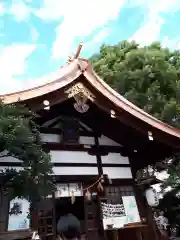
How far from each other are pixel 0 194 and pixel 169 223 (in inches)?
215

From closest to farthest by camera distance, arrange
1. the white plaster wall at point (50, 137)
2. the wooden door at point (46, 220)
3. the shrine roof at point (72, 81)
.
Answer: the shrine roof at point (72, 81), the wooden door at point (46, 220), the white plaster wall at point (50, 137)

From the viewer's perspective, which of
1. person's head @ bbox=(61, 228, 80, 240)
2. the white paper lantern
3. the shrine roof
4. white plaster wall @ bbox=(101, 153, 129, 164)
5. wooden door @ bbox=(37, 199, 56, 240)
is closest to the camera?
person's head @ bbox=(61, 228, 80, 240)

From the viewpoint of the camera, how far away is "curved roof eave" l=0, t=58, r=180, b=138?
647cm

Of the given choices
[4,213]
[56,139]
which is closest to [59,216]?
[4,213]

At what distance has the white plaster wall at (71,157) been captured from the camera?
26.4 feet

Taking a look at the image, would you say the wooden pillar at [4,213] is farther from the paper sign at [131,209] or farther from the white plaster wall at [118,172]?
the paper sign at [131,209]

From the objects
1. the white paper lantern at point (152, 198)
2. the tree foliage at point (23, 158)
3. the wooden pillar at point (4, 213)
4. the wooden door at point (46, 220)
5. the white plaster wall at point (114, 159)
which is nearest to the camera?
the tree foliage at point (23, 158)

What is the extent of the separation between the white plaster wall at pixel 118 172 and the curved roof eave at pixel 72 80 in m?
2.02

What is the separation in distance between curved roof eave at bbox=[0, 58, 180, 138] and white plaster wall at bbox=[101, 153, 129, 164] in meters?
1.86

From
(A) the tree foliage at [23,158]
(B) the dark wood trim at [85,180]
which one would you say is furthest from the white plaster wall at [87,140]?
(A) the tree foliage at [23,158]

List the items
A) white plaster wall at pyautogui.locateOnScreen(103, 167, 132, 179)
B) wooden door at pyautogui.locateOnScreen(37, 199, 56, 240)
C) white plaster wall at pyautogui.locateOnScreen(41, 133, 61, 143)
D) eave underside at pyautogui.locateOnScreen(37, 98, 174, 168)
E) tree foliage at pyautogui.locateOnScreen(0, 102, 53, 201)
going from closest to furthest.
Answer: tree foliage at pyautogui.locateOnScreen(0, 102, 53, 201) < wooden door at pyautogui.locateOnScreen(37, 199, 56, 240) < white plaster wall at pyautogui.locateOnScreen(41, 133, 61, 143) < eave underside at pyautogui.locateOnScreen(37, 98, 174, 168) < white plaster wall at pyautogui.locateOnScreen(103, 167, 132, 179)

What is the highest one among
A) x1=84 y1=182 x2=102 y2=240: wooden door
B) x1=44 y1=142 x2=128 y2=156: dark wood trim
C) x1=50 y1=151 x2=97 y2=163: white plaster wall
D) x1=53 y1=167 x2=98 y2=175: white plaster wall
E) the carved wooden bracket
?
the carved wooden bracket

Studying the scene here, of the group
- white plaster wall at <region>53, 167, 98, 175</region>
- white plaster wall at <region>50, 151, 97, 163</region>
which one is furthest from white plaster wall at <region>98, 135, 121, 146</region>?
white plaster wall at <region>53, 167, 98, 175</region>

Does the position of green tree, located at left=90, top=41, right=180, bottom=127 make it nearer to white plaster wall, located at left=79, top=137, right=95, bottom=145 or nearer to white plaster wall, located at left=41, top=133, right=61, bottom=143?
white plaster wall, located at left=79, top=137, right=95, bottom=145
